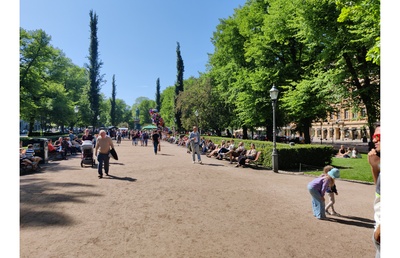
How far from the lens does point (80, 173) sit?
10508 mm

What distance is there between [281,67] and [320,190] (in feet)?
61.9

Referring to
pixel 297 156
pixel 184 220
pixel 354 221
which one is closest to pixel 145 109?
pixel 297 156

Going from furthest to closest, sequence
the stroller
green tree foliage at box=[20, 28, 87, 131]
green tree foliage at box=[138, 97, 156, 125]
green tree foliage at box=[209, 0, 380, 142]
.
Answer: green tree foliage at box=[138, 97, 156, 125]
green tree foliage at box=[20, 28, 87, 131]
green tree foliage at box=[209, 0, 380, 142]
the stroller

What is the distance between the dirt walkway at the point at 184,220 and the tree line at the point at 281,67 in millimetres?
5429

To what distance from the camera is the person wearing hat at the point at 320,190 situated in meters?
5.65

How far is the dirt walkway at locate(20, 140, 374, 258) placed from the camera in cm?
402

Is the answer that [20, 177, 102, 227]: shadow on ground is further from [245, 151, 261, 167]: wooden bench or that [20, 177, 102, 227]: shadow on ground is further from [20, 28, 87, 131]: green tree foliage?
[20, 28, 87, 131]: green tree foliage

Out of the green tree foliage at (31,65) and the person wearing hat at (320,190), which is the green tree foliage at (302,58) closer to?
the person wearing hat at (320,190)

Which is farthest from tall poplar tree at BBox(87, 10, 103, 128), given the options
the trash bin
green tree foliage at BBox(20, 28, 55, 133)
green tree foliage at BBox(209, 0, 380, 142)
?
the trash bin

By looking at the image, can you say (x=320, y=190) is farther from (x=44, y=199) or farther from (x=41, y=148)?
(x=41, y=148)

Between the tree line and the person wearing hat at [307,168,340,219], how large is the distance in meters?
4.47

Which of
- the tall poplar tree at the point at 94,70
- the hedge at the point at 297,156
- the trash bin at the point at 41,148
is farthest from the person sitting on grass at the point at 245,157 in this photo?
the tall poplar tree at the point at 94,70
